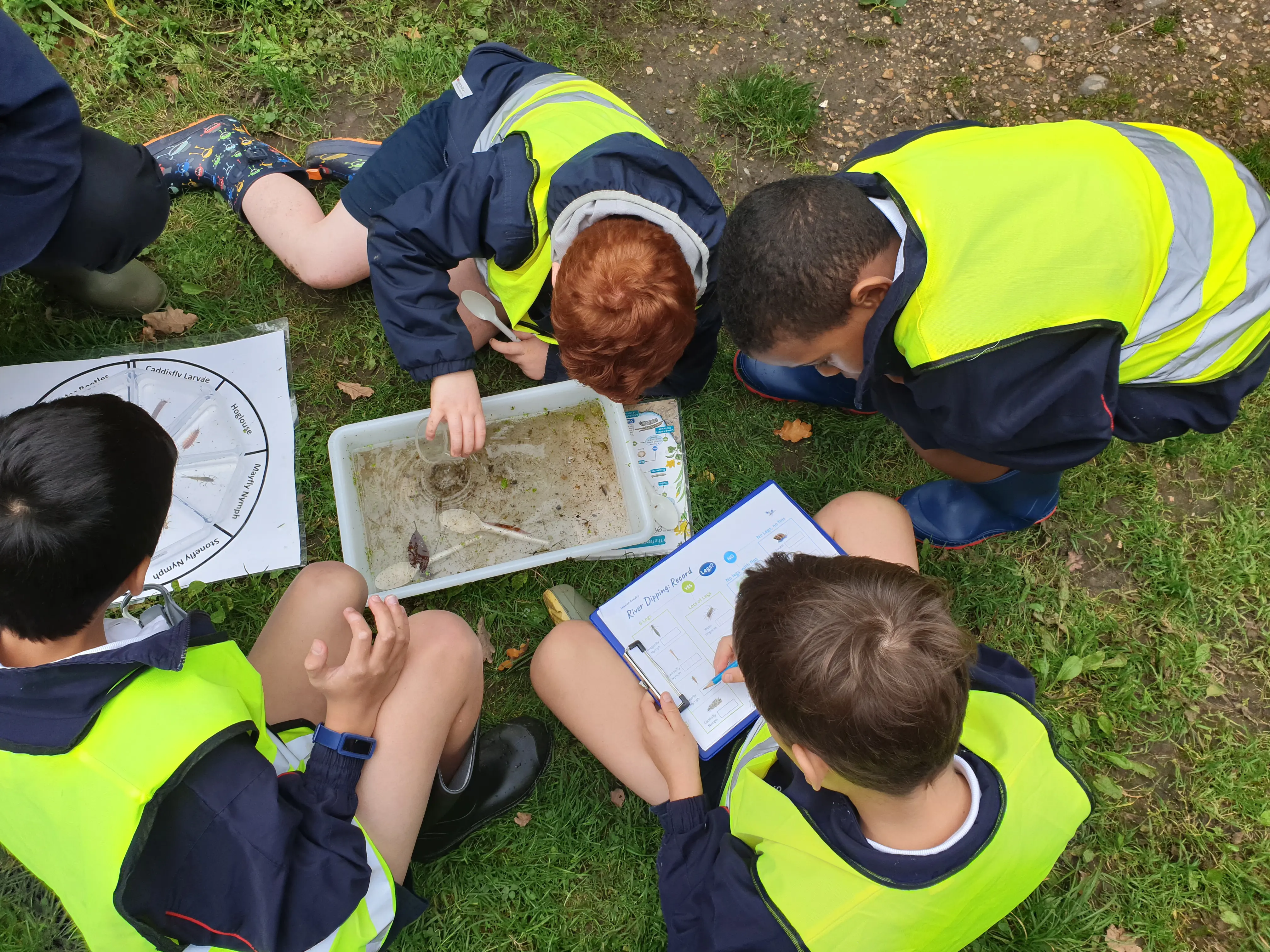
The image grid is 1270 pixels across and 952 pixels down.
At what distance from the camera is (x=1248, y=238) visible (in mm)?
1534

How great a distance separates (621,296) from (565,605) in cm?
103

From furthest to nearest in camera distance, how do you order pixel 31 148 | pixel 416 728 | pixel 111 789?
pixel 31 148 → pixel 416 728 → pixel 111 789

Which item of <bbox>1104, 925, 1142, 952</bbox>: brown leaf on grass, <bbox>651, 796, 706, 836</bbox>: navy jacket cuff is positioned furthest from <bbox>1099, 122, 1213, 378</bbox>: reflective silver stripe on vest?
<bbox>1104, 925, 1142, 952</bbox>: brown leaf on grass

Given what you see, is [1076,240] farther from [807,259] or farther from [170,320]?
[170,320]

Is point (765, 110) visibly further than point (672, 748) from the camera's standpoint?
Yes

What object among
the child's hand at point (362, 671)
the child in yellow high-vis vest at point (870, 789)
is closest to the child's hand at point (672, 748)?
the child in yellow high-vis vest at point (870, 789)

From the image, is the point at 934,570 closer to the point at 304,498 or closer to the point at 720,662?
the point at 720,662

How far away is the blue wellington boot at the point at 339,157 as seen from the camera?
98.9 inches

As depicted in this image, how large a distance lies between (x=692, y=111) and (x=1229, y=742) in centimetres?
274

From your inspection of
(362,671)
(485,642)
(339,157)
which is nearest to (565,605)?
(485,642)

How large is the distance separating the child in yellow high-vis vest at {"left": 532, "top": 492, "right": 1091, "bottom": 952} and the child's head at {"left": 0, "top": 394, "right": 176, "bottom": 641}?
3.68 feet

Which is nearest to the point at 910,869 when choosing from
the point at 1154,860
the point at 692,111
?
the point at 1154,860

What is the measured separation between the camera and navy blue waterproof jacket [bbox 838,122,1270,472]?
143 cm

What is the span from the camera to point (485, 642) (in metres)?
2.27
